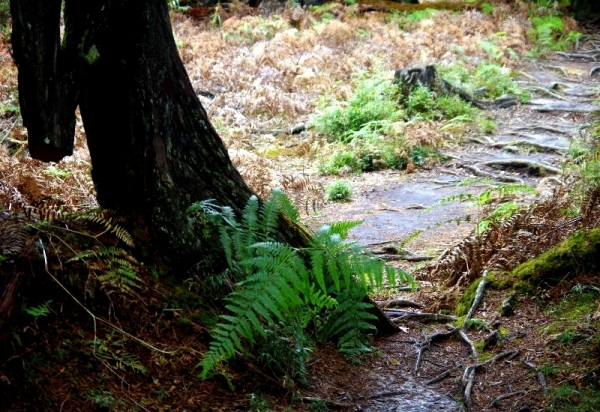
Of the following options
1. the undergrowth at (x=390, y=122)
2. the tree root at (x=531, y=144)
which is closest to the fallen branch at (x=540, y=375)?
the undergrowth at (x=390, y=122)

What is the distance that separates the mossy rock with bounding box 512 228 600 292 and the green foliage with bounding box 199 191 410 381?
4.35ft

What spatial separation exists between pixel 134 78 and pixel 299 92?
11.1 metres

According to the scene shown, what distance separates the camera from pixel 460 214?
26.3 ft

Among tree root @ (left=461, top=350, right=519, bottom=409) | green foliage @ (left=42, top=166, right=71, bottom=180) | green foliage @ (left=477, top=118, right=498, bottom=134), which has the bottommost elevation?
green foliage @ (left=477, top=118, right=498, bottom=134)

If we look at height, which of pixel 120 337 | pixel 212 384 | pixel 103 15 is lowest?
pixel 212 384

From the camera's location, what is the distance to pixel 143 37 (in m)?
3.14

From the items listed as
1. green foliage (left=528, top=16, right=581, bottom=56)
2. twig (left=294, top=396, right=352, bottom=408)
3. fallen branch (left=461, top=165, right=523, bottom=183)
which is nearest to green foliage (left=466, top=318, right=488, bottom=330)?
twig (left=294, top=396, right=352, bottom=408)

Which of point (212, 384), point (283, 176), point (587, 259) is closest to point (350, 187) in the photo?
point (283, 176)

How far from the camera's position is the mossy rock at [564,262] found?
4.14m

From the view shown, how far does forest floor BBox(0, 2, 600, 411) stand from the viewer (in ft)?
8.93

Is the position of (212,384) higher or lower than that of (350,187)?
higher

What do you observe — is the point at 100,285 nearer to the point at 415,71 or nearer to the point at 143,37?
the point at 143,37

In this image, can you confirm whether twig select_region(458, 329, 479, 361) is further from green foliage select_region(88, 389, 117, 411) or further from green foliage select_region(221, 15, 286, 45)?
green foliage select_region(221, 15, 286, 45)

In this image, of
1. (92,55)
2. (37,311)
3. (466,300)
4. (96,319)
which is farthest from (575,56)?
(37,311)
